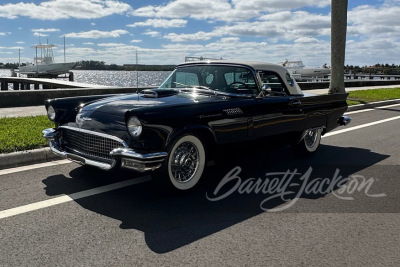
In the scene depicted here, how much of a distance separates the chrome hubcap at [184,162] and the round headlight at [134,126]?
19.4 inches

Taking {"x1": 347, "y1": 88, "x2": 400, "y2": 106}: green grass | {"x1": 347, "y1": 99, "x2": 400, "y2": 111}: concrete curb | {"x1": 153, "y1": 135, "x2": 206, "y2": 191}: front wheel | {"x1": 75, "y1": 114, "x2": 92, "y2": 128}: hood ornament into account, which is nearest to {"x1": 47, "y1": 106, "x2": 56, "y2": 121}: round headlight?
{"x1": 75, "y1": 114, "x2": 92, "y2": 128}: hood ornament

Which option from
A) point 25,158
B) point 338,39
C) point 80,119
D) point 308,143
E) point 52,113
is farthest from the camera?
point 338,39

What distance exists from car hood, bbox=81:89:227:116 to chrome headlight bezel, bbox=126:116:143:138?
4.3 inches

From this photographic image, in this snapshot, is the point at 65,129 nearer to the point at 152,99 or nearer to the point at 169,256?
the point at 152,99

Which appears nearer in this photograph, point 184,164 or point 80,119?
point 184,164

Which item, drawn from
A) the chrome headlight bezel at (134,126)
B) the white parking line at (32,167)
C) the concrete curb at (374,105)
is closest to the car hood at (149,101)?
the chrome headlight bezel at (134,126)

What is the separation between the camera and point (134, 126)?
3.89m

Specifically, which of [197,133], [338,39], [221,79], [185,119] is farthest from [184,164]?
[338,39]

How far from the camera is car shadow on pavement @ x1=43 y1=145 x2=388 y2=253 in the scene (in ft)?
11.4

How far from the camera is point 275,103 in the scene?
17.3 feet

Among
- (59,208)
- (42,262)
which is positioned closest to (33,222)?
(59,208)

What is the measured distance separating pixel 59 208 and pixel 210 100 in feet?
6.54

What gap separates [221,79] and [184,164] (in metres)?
1.50

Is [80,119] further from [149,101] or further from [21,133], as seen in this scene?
[21,133]
